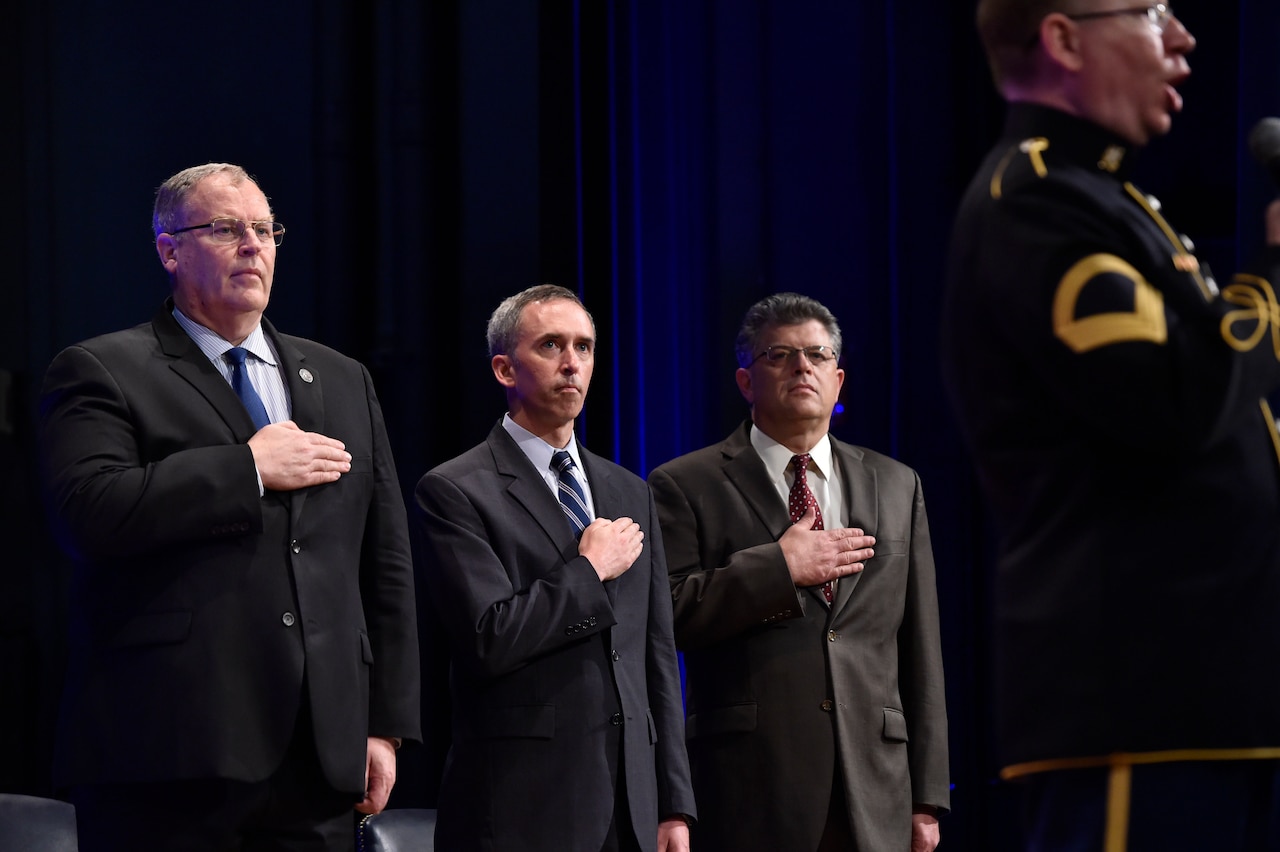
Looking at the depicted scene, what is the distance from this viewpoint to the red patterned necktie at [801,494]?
334cm

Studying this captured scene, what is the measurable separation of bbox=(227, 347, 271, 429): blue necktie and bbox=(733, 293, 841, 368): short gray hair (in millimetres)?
1255

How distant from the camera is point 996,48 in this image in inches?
70.3

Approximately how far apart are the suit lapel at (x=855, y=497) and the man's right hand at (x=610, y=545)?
486 millimetres

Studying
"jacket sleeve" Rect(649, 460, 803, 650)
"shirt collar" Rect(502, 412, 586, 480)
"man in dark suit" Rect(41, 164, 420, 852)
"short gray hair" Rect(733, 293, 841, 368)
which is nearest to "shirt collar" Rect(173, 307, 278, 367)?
"man in dark suit" Rect(41, 164, 420, 852)

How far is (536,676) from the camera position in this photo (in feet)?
9.23

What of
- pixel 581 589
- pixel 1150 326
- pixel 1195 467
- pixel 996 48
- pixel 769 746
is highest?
pixel 996 48

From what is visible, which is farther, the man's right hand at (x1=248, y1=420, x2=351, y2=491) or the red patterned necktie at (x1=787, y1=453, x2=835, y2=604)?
the red patterned necktie at (x1=787, y1=453, x2=835, y2=604)

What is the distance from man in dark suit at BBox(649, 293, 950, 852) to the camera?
311cm

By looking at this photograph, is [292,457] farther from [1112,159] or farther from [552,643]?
[1112,159]

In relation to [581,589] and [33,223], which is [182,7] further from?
[581,589]

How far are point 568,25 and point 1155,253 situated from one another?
322 centimetres

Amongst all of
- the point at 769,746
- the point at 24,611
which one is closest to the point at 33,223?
the point at 24,611

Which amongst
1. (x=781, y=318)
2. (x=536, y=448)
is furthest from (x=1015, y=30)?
(x=781, y=318)

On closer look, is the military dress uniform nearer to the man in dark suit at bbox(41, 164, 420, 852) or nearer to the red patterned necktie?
the man in dark suit at bbox(41, 164, 420, 852)
